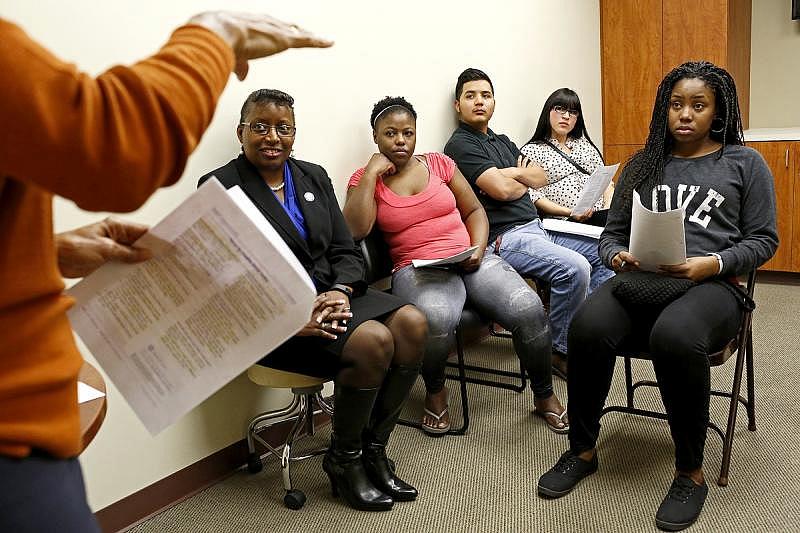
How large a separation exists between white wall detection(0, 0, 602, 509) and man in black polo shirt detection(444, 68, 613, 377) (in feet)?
0.63

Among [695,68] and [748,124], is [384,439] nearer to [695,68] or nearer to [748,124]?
[695,68]

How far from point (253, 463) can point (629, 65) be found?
155 inches

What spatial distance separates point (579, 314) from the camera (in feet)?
8.21

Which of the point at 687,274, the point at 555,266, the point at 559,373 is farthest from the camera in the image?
the point at 559,373

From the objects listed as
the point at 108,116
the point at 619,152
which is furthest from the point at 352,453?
the point at 619,152

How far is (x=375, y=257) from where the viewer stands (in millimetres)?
3145

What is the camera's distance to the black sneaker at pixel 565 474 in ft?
8.12

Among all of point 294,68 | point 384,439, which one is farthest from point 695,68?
point 384,439

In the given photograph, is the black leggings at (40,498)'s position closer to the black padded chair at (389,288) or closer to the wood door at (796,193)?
the black padded chair at (389,288)

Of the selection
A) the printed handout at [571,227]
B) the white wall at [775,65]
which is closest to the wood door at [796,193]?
the white wall at [775,65]

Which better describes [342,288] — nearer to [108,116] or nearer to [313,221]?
[313,221]

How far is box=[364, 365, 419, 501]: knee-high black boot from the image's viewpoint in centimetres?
253

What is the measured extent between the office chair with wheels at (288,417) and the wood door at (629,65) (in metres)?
3.31

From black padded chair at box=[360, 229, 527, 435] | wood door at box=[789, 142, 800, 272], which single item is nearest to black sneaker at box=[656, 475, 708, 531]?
black padded chair at box=[360, 229, 527, 435]
